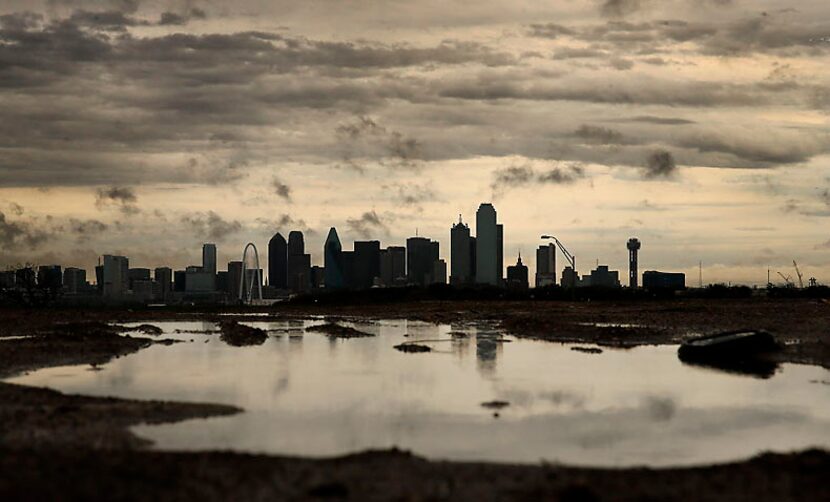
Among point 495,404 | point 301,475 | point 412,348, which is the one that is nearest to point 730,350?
point 412,348

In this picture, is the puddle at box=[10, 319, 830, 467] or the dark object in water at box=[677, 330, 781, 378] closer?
the puddle at box=[10, 319, 830, 467]

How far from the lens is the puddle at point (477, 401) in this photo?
28.7 metres

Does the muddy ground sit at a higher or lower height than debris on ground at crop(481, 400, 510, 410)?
higher

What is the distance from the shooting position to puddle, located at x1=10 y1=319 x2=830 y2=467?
28.7 metres

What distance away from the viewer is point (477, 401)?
38.5m

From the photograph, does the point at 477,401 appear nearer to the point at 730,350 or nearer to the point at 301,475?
the point at 301,475

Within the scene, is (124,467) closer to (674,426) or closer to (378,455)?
(378,455)

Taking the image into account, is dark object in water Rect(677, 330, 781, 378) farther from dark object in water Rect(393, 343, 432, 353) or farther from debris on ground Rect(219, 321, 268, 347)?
debris on ground Rect(219, 321, 268, 347)

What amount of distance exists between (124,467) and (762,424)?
22.3m

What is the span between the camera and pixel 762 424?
111ft

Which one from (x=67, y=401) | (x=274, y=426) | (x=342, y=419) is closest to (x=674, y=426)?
(x=342, y=419)

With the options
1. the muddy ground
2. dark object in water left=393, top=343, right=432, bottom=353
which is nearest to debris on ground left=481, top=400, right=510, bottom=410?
the muddy ground

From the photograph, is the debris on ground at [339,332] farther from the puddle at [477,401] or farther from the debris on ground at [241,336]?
the puddle at [477,401]

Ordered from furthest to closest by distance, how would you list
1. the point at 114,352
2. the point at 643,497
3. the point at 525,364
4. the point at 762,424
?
the point at 114,352, the point at 525,364, the point at 762,424, the point at 643,497
